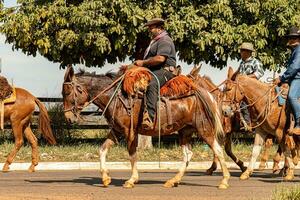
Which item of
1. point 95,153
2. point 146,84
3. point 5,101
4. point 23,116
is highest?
point 146,84

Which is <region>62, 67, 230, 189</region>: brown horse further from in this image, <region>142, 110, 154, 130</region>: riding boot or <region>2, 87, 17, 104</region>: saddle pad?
<region>2, 87, 17, 104</region>: saddle pad

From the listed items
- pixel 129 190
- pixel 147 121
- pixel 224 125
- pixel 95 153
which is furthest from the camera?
pixel 95 153

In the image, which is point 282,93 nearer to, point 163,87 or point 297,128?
point 297,128

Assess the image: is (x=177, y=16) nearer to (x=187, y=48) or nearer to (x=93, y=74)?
(x=187, y=48)

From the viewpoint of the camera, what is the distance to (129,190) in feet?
43.9

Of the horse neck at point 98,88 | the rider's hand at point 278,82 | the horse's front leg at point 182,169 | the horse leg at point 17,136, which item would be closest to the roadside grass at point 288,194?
the horse's front leg at point 182,169

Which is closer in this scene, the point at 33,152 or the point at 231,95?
the point at 231,95

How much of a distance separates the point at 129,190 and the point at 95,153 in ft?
30.3

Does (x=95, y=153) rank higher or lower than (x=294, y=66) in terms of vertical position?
lower

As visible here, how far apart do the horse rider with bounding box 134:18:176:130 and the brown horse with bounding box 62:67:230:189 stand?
21 centimetres

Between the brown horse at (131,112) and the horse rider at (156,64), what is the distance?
0.68 feet

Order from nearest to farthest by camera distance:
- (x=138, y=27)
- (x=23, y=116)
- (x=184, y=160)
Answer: (x=184, y=160), (x=23, y=116), (x=138, y=27)

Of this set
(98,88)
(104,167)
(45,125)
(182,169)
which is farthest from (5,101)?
(182,169)

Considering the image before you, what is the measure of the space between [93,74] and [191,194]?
3.29m
